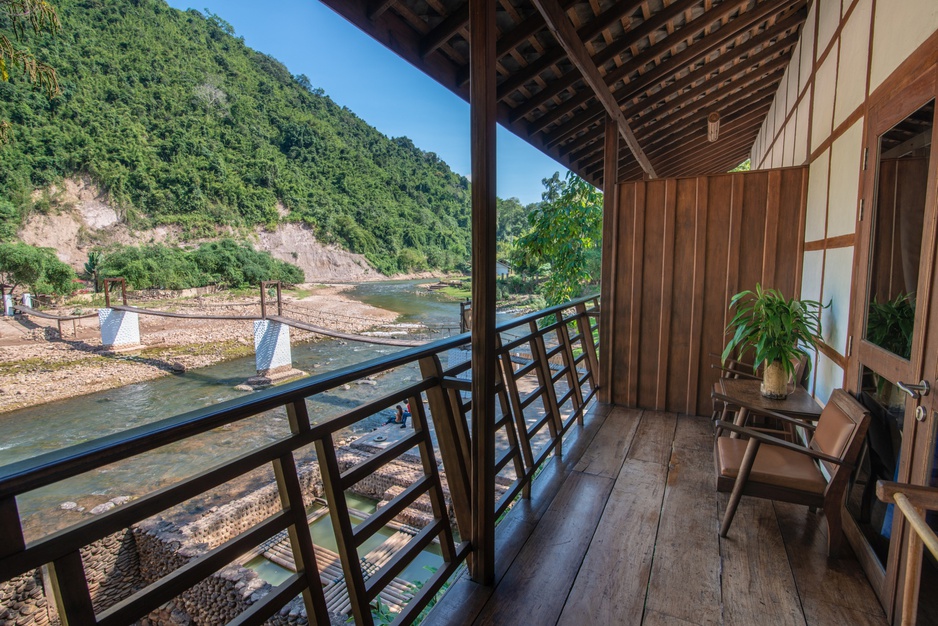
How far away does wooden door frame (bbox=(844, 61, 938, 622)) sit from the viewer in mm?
1154

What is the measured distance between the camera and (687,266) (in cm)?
316

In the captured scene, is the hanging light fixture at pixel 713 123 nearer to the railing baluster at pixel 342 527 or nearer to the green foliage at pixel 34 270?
the railing baluster at pixel 342 527

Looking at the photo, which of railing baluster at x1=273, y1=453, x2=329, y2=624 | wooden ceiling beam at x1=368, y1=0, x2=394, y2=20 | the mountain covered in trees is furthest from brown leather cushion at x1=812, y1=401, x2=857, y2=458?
the mountain covered in trees

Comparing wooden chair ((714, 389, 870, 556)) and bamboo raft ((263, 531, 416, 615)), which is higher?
wooden chair ((714, 389, 870, 556))

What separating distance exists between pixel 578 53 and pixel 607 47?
48cm

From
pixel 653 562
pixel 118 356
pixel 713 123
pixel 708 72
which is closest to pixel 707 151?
pixel 713 123

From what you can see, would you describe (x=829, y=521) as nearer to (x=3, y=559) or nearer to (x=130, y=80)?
(x=3, y=559)

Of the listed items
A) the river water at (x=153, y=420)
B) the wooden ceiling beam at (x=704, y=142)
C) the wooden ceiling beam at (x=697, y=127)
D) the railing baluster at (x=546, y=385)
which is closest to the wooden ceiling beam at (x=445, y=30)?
the railing baluster at (x=546, y=385)

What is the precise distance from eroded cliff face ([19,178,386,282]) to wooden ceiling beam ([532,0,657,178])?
23869mm

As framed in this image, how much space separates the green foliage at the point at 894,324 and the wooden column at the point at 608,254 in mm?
1854

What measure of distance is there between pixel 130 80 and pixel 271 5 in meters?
13.2

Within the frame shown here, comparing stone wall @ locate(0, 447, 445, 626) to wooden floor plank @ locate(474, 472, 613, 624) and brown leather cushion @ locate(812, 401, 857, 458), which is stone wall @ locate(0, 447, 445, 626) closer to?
wooden floor plank @ locate(474, 472, 613, 624)

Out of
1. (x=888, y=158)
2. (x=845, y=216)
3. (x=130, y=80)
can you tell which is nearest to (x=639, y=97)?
(x=845, y=216)

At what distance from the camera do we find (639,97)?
3.39 meters
